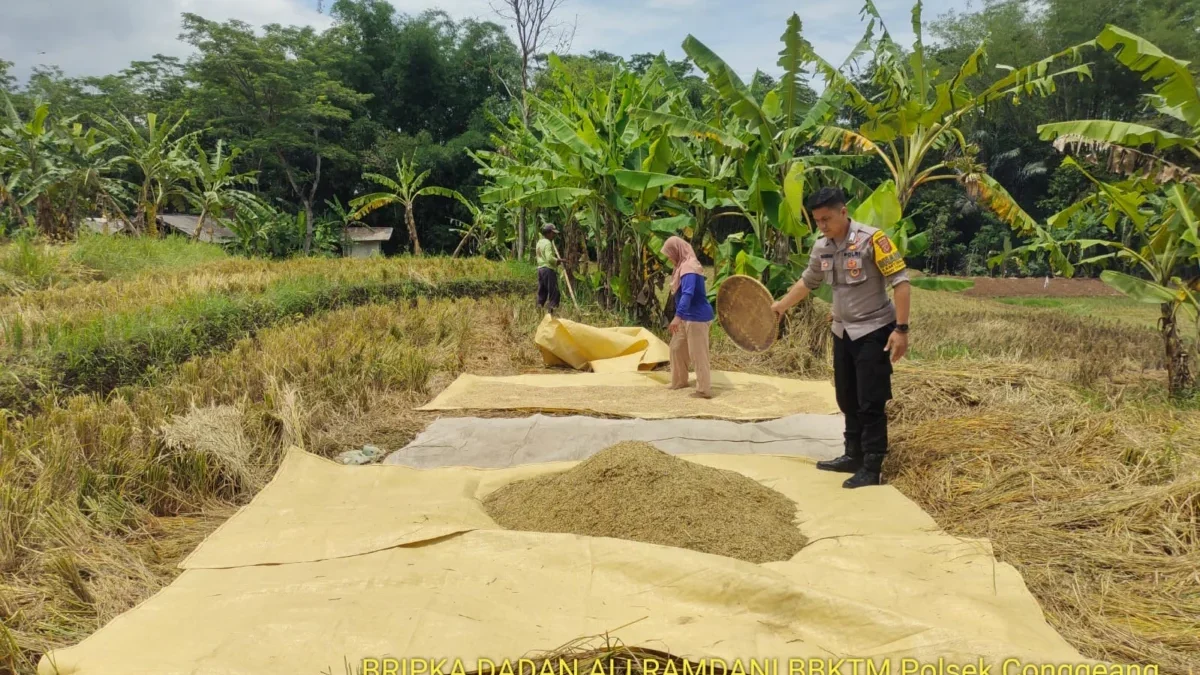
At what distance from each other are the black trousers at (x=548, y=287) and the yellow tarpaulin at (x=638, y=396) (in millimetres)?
2663

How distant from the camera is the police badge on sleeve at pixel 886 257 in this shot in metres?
3.51

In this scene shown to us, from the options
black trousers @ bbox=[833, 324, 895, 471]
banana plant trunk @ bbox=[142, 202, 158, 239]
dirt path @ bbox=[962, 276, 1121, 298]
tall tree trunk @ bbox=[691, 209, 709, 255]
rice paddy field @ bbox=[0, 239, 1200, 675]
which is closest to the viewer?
rice paddy field @ bbox=[0, 239, 1200, 675]

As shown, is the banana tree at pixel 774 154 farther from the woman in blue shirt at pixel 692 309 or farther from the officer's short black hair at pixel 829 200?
the officer's short black hair at pixel 829 200

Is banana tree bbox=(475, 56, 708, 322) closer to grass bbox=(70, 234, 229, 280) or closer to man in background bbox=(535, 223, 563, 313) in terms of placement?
man in background bbox=(535, 223, 563, 313)

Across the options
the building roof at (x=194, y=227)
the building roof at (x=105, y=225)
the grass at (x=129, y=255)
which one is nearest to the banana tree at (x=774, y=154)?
the grass at (x=129, y=255)

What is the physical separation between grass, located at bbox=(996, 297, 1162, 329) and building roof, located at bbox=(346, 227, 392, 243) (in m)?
19.0

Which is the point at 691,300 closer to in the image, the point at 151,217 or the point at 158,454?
the point at 158,454

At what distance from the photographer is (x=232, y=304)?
24.1ft

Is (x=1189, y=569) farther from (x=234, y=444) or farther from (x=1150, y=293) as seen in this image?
(x=1150, y=293)

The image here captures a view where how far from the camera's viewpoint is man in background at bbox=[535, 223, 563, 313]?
9.10 m

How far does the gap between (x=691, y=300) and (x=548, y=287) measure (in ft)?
12.7

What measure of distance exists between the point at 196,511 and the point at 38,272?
26.8 feet

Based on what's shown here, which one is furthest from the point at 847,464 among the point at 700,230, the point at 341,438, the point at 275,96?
the point at 275,96

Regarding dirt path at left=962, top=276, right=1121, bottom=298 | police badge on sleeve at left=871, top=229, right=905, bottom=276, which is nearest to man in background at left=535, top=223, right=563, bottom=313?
police badge on sleeve at left=871, top=229, right=905, bottom=276
